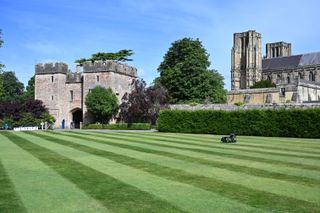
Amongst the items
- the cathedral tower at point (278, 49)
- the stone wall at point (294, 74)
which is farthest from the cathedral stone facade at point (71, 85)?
the cathedral tower at point (278, 49)

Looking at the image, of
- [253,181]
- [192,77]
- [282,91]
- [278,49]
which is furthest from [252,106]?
[278,49]

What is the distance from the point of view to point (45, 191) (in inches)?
299

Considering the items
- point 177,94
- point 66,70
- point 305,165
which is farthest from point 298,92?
point 305,165

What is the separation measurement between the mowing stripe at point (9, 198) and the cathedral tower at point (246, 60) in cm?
9072

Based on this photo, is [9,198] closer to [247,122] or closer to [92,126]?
[247,122]

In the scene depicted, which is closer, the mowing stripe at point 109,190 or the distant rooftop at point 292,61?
the mowing stripe at point 109,190

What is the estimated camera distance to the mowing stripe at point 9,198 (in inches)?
248

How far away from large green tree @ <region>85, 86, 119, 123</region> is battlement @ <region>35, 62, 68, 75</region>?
6.39 metres

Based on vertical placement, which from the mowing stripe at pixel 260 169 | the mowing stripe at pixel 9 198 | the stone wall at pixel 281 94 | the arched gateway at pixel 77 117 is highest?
the stone wall at pixel 281 94

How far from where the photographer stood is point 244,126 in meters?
32.0

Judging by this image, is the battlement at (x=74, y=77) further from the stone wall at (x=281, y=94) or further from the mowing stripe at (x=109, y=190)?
the mowing stripe at (x=109, y=190)

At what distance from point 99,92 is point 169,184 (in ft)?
130

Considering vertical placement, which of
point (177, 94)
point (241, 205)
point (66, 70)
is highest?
point (66, 70)

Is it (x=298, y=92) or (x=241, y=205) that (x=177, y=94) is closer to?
(x=298, y=92)
